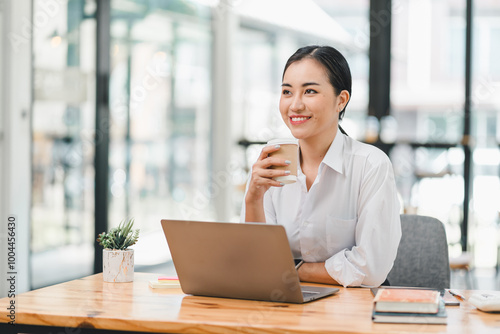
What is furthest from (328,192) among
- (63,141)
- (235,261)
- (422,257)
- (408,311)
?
(63,141)

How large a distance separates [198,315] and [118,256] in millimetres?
483

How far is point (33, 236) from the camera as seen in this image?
13.4 feet

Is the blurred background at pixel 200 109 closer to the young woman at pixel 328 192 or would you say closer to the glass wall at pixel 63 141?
the glass wall at pixel 63 141

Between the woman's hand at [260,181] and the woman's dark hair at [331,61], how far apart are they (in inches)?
16.2

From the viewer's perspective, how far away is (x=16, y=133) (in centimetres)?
386

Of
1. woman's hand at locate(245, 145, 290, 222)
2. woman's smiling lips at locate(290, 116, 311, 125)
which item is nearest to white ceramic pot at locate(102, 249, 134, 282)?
woman's hand at locate(245, 145, 290, 222)

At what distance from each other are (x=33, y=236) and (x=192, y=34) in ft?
7.96

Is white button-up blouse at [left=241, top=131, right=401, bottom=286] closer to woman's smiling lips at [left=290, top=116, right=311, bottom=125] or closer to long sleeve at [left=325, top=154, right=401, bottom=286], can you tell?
long sleeve at [left=325, top=154, right=401, bottom=286]

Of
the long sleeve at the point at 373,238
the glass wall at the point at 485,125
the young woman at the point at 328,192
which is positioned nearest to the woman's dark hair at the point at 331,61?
the young woman at the point at 328,192

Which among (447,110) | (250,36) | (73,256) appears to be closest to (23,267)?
(73,256)

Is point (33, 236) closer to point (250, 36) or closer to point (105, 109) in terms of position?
point (105, 109)

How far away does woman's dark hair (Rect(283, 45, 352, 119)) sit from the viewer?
6.66 ft

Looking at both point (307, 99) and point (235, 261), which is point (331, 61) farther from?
point (235, 261)

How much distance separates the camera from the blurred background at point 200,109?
4.12 metres
